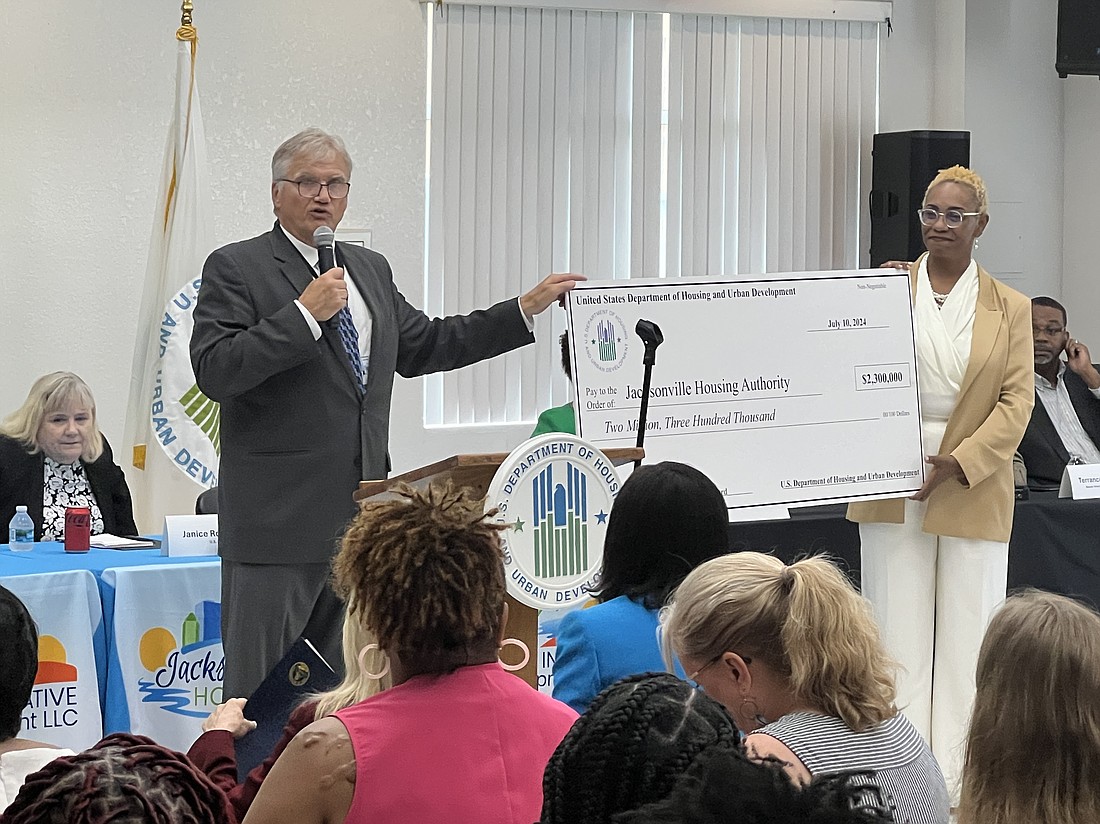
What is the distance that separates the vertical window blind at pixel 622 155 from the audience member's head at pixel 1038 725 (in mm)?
5073

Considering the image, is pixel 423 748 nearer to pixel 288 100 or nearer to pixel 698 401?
pixel 698 401

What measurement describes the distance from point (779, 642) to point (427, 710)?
20.2 inches

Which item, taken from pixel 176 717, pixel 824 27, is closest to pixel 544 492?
pixel 176 717

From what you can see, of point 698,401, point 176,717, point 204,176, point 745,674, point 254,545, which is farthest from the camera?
point 204,176

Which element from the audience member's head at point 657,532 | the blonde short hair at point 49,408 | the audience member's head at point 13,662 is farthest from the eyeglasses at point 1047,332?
the audience member's head at point 13,662

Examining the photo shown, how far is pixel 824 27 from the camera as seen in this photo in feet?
23.4

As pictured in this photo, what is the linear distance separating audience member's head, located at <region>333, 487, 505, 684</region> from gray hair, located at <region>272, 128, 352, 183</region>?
157 cm

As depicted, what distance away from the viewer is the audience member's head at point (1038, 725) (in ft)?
4.68

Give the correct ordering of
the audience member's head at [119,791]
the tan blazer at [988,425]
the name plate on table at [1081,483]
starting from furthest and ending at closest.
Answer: the name plate on table at [1081,483], the tan blazer at [988,425], the audience member's head at [119,791]

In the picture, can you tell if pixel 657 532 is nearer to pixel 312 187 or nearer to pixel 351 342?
pixel 351 342

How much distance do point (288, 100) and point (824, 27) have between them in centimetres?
277

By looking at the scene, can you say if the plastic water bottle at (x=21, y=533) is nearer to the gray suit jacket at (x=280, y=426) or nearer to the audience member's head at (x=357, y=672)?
the gray suit jacket at (x=280, y=426)

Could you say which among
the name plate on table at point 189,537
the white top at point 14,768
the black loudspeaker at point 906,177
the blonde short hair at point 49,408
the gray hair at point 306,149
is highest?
the black loudspeaker at point 906,177

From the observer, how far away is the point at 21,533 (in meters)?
4.36
